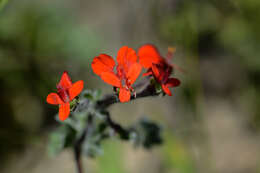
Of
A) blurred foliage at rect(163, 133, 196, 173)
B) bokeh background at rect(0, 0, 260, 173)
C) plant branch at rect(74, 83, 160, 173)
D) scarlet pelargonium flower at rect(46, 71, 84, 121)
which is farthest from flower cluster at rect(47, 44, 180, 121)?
blurred foliage at rect(163, 133, 196, 173)

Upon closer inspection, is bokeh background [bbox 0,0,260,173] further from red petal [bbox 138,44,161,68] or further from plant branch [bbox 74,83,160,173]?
red petal [bbox 138,44,161,68]

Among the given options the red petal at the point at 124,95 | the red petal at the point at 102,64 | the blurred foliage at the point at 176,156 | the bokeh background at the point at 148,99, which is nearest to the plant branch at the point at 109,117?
the red petal at the point at 124,95

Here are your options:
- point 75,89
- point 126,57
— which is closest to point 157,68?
point 126,57

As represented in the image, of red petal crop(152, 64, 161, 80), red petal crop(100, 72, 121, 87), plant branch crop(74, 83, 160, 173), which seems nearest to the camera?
red petal crop(100, 72, 121, 87)

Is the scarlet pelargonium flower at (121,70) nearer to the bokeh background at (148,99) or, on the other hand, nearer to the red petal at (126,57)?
the red petal at (126,57)

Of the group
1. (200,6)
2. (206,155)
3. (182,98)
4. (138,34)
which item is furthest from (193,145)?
(200,6)

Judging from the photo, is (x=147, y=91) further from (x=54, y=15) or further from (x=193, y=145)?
(x=54, y=15)
